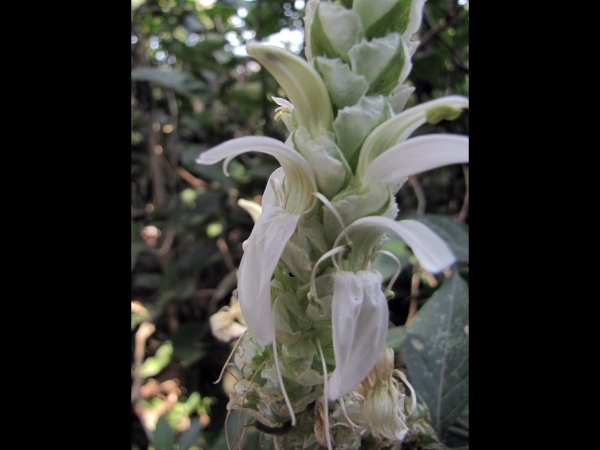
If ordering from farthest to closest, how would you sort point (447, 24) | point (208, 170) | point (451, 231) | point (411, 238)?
1. point (208, 170)
2. point (447, 24)
3. point (451, 231)
4. point (411, 238)

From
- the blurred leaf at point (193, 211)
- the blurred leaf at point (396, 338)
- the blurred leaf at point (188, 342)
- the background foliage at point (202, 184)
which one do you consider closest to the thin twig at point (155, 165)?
the background foliage at point (202, 184)

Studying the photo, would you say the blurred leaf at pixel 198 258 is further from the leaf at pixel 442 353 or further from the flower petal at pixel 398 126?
the flower petal at pixel 398 126

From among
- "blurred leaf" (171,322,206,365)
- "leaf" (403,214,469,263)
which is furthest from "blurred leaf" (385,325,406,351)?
"blurred leaf" (171,322,206,365)

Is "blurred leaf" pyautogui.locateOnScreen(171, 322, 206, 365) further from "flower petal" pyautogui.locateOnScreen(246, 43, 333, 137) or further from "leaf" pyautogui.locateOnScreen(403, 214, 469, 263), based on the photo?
"flower petal" pyautogui.locateOnScreen(246, 43, 333, 137)

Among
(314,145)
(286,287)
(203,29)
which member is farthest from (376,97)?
(203,29)

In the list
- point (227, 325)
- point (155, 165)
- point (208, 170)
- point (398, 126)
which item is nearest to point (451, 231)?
point (227, 325)

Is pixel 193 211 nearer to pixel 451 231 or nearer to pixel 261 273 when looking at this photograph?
pixel 451 231
